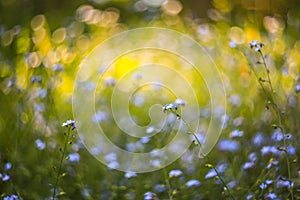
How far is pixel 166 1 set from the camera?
5.60 metres

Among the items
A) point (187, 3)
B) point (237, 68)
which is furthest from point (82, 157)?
point (187, 3)

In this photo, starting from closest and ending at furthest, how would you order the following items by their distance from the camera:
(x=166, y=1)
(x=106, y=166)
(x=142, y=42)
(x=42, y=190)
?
(x=42, y=190), (x=106, y=166), (x=142, y=42), (x=166, y=1)

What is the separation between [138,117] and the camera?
3477 millimetres

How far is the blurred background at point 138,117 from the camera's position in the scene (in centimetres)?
238

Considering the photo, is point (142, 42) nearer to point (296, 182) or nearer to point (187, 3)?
point (187, 3)

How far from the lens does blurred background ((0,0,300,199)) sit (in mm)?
2385

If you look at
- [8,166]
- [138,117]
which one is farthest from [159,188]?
[138,117]

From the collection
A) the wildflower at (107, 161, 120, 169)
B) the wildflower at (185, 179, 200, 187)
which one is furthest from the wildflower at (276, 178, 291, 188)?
the wildflower at (107, 161, 120, 169)

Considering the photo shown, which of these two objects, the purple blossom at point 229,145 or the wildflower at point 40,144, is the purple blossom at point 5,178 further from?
the purple blossom at point 229,145

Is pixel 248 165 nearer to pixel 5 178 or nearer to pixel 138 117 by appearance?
pixel 5 178

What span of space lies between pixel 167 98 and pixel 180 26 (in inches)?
65.1

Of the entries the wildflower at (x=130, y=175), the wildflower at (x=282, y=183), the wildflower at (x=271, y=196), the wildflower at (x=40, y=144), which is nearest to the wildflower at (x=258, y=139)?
the wildflower at (x=282, y=183)

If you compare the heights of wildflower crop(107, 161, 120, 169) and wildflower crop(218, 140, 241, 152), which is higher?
wildflower crop(218, 140, 241, 152)

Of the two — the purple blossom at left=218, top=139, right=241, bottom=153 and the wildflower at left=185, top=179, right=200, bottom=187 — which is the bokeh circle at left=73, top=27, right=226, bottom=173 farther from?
the wildflower at left=185, top=179, right=200, bottom=187
